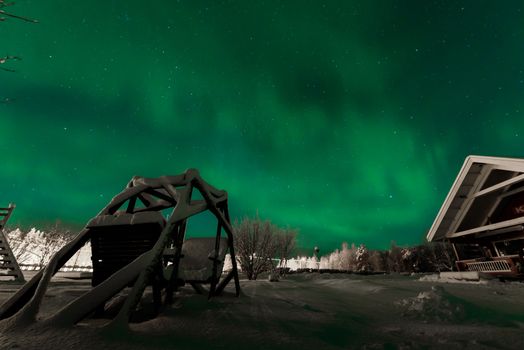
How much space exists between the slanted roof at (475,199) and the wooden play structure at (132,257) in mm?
13434

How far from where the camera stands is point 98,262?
3111 mm

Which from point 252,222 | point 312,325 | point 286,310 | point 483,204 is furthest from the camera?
point 252,222

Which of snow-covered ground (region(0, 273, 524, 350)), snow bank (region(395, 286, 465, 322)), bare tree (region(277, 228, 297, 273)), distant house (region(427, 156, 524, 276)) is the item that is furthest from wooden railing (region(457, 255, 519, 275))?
bare tree (region(277, 228, 297, 273))

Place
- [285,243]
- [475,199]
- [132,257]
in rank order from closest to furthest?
[132,257], [475,199], [285,243]

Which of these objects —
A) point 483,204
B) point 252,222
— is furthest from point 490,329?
point 252,222

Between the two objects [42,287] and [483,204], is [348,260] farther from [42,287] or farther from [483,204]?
[42,287]

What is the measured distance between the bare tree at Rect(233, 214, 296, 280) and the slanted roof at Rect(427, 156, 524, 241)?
11.4 meters

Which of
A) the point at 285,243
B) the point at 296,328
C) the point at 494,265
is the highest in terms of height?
the point at 285,243

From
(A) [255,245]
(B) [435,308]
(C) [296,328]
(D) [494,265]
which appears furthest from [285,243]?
(C) [296,328]

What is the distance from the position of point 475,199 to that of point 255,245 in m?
14.4

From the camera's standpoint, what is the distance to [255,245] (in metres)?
20.0

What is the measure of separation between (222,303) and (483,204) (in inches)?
640

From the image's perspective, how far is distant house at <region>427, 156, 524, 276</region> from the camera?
12120 millimetres

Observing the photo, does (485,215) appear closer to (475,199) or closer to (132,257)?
(475,199)
